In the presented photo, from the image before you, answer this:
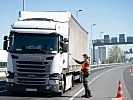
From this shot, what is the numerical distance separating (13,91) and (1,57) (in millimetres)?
56080

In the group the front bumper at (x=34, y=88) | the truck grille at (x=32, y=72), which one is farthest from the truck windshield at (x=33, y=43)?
the front bumper at (x=34, y=88)

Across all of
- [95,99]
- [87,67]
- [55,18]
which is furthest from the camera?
[55,18]

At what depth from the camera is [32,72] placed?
1695cm

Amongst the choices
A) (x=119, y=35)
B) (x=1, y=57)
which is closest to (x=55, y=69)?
(x=1, y=57)

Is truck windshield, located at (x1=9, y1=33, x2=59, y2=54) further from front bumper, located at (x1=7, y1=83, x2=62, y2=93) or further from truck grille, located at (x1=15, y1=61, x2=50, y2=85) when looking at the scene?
front bumper, located at (x1=7, y1=83, x2=62, y2=93)

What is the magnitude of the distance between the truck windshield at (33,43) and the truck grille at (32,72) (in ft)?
1.87

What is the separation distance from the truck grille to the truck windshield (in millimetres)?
569

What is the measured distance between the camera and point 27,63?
16.9 meters

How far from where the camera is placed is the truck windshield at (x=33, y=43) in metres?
17.0

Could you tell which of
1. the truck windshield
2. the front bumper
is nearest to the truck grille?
the front bumper

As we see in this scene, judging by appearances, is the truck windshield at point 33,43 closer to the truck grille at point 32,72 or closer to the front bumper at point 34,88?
the truck grille at point 32,72

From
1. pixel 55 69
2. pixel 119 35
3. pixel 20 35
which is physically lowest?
pixel 55 69

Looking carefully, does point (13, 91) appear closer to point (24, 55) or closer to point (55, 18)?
point (24, 55)

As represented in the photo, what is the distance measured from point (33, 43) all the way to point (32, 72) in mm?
1279
